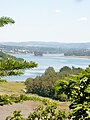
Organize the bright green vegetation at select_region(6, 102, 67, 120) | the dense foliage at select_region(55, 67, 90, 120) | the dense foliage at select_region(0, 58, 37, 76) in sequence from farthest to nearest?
the dense foliage at select_region(0, 58, 37, 76), the bright green vegetation at select_region(6, 102, 67, 120), the dense foliage at select_region(55, 67, 90, 120)

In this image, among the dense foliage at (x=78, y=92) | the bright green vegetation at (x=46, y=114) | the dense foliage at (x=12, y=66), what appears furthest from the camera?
the dense foliage at (x=12, y=66)

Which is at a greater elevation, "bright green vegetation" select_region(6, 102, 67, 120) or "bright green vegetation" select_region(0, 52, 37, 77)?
"bright green vegetation" select_region(0, 52, 37, 77)

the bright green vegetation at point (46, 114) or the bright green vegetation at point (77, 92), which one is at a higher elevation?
the bright green vegetation at point (77, 92)

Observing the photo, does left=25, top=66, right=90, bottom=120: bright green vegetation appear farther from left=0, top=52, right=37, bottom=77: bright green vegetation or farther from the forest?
left=0, top=52, right=37, bottom=77: bright green vegetation

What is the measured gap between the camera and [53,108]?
8523mm

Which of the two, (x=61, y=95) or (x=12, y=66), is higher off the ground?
(x=12, y=66)

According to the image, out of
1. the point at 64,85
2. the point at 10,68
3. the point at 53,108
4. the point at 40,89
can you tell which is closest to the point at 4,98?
the point at 10,68

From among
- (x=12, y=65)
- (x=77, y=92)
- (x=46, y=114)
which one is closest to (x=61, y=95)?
(x=77, y=92)

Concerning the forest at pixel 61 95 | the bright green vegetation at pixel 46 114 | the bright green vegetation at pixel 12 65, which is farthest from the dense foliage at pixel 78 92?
the bright green vegetation at pixel 12 65

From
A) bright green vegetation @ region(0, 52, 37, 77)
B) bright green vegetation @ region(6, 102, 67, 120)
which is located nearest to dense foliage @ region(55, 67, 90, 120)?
bright green vegetation @ region(6, 102, 67, 120)

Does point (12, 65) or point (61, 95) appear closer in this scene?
point (61, 95)

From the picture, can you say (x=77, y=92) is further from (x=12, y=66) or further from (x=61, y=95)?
(x=12, y=66)

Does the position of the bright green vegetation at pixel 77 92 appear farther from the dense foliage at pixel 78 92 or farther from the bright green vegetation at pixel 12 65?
the bright green vegetation at pixel 12 65

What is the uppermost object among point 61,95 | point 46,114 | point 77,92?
point 77,92
